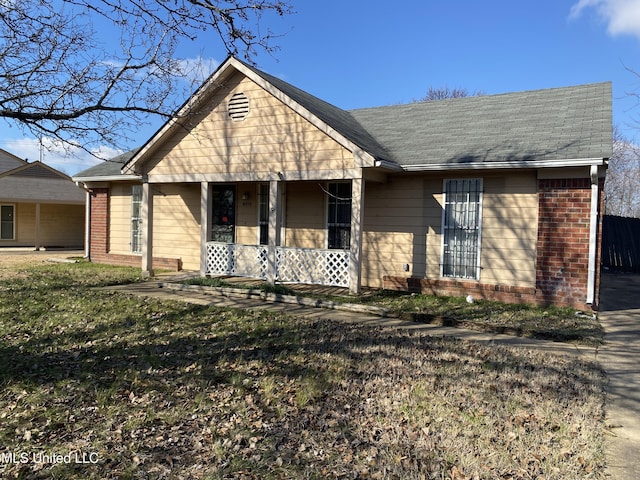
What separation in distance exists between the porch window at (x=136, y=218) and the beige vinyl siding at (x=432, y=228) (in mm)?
8048

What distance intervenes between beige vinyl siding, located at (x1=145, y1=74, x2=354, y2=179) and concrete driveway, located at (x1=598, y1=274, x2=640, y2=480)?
5.72m

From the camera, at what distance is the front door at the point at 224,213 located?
548 inches

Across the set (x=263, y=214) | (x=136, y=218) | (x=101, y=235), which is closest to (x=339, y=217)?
(x=263, y=214)

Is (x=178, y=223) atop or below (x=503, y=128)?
below

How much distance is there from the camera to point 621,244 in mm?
18500

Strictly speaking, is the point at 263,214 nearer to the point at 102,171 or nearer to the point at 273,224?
the point at 273,224

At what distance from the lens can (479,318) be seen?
8.48 meters

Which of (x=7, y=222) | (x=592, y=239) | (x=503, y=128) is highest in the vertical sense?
(x=503, y=128)

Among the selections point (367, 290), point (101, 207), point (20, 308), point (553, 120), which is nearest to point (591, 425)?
point (367, 290)

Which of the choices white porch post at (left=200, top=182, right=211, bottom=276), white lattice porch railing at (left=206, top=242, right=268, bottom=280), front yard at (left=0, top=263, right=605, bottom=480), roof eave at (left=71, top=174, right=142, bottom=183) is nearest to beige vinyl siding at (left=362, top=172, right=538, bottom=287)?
white lattice porch railing at (left=206, top=242, right=268, bottom=280)

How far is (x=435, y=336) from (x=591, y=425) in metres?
3.17

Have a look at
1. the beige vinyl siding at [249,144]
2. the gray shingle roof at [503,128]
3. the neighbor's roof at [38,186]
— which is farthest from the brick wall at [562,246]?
the neighbor's roof at [38,186]

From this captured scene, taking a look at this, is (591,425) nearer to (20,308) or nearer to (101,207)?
(20,308)

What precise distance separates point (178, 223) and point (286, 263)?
5.16m
